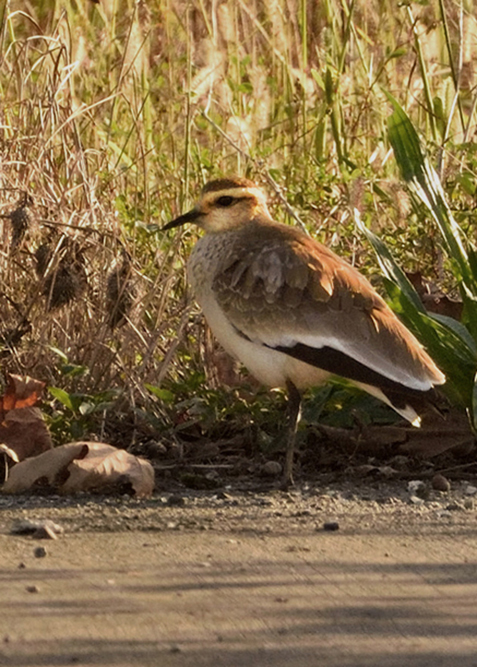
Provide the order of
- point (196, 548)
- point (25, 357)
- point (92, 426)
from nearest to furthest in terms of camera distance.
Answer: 1. point (196, 548)
2. point (92, 426)
3. point (25, 357)

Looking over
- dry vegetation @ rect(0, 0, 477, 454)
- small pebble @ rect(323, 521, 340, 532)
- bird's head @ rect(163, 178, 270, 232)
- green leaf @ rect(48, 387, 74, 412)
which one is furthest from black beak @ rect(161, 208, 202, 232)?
small pebble @ rect(323, 521, 340, 532)

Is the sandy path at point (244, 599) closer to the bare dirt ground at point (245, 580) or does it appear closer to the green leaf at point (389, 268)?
the bare dirt ground at point (245, 580)

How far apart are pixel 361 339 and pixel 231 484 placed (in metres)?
0.72

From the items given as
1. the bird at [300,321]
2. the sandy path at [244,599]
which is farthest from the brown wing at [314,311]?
the sandy path at [244,599]

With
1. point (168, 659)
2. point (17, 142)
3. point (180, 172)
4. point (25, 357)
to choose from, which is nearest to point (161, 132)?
point (180, 172)

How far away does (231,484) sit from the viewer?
500 centimetres

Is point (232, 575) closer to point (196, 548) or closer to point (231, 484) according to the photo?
point (196, 548)

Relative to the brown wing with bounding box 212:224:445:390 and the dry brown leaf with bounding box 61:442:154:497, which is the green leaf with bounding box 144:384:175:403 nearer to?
the brown wing with bounding box 212:224:445:390

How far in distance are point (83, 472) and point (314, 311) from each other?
109cm

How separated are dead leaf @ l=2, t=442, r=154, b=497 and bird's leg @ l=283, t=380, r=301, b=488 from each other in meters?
0.51

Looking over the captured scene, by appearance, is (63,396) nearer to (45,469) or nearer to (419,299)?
(45,469)

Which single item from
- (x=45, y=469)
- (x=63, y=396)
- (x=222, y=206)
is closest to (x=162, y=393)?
(x=63, y=396)

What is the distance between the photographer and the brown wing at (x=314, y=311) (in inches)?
196

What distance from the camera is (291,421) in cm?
516
